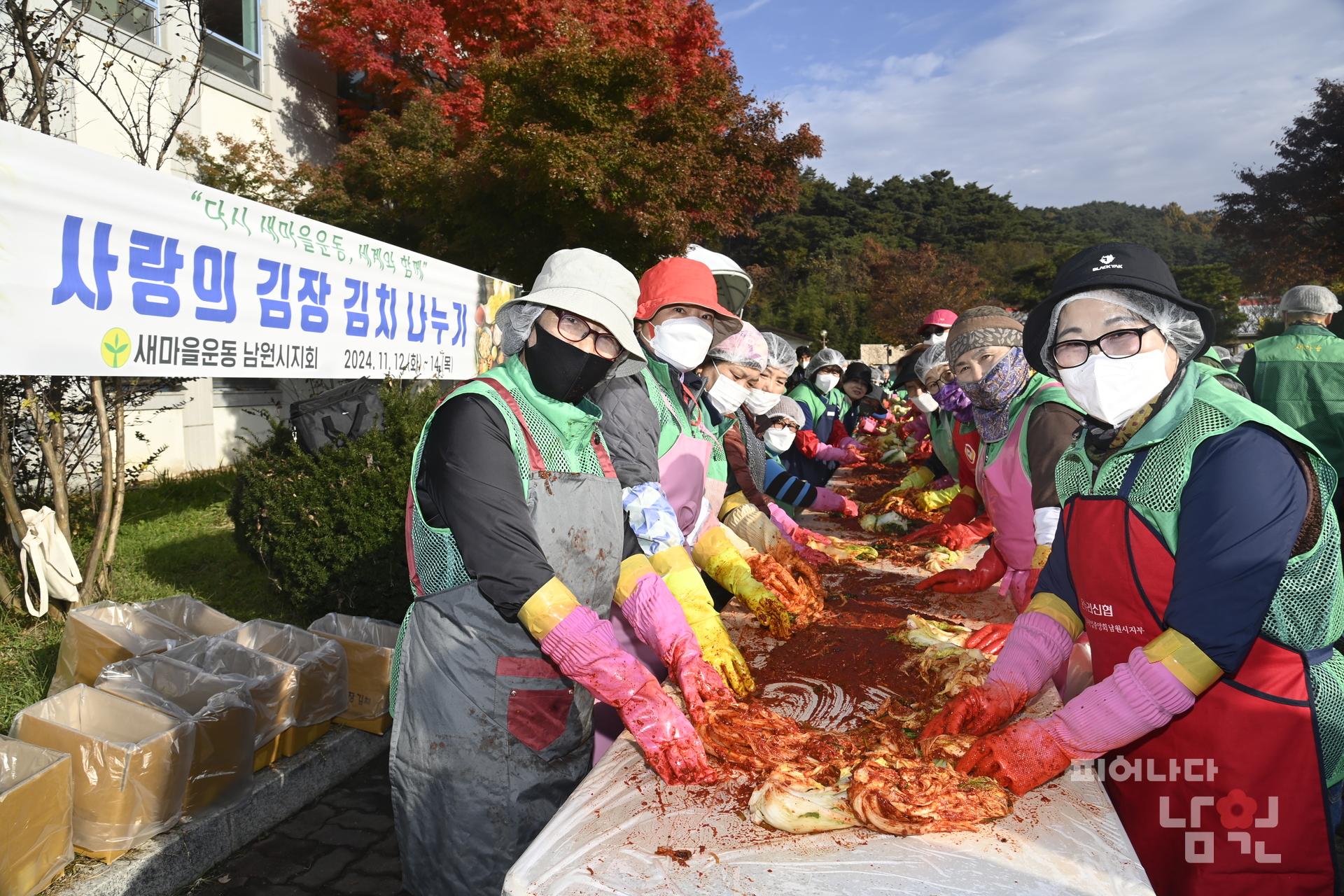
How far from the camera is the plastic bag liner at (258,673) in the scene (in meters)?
3.45

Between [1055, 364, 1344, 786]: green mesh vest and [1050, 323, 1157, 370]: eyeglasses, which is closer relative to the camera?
[1055, 364, 1344, 786]: green mesh vest

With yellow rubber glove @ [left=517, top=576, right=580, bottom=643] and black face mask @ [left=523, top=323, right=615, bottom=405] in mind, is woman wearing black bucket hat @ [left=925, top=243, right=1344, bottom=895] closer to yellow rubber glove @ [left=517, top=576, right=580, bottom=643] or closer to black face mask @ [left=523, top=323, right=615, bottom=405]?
yellow rubber glove @ [left=517, top=576, right=580, bottom=643]

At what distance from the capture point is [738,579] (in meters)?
3.22

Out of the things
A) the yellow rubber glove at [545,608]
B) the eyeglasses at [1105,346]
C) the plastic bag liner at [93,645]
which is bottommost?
the plastic bag liner at [93,645]

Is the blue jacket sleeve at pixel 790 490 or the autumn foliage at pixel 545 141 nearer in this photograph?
the blue jacket sleeve at pixel 790 490

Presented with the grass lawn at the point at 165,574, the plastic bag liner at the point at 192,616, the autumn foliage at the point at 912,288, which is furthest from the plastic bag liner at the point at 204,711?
the autumn foliage at the point at 912,288

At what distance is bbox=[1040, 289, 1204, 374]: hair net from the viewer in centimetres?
194

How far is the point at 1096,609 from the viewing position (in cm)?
201

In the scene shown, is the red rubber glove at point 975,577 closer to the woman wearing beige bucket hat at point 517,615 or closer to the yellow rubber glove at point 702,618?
the yellow rubber glove at point 702,618

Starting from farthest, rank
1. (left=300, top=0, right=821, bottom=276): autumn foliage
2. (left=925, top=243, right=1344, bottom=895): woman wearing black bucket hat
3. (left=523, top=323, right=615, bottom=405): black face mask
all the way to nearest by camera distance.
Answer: (left=300, top=0, right=821, bottom=276): autumn foliage
(left=523, top=323, right=615, bottom=405): black face mask
(left=925, top=243, right=1344, bottom=895): woman wearing black bucket hat

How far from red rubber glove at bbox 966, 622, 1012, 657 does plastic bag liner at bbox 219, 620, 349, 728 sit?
9.26 ft

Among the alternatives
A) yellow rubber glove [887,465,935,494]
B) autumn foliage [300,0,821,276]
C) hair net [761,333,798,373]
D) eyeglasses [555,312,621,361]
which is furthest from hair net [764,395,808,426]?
autumn foliage [300,0,821,276]

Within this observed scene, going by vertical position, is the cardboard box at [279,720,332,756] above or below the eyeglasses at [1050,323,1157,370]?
below

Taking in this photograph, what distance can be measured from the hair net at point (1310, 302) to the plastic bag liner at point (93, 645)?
314 inches
